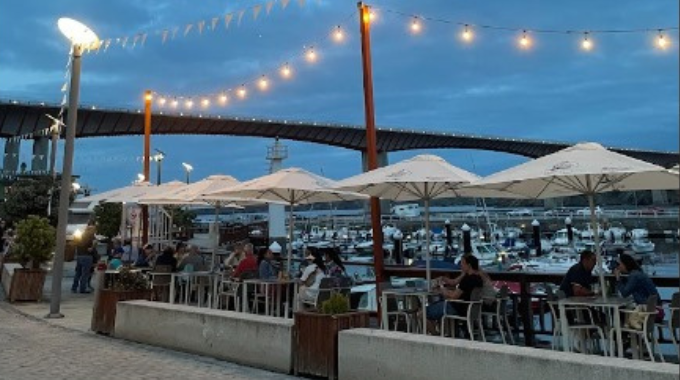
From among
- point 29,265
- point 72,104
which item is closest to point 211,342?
point 72,104

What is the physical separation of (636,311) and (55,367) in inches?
270

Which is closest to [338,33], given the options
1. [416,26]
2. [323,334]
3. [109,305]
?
[416,26]

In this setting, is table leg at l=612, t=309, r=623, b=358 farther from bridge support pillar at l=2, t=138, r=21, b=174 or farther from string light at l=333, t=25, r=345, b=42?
bridge support pillar at l=2, t=138, r=21, b=174

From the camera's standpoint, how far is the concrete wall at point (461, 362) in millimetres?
4723

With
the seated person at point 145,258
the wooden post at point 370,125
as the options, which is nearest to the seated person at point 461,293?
the wooden post at point 370,125

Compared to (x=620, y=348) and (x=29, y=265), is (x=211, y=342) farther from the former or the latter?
(x=29, y=265)

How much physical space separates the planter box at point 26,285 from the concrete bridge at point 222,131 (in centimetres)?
Result: 4126

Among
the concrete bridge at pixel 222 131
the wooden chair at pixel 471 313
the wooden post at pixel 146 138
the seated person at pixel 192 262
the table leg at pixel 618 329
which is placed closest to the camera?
the table leg at pixel 618 329

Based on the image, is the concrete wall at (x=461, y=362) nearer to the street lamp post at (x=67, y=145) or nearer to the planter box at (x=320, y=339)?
the planter box at (x=320, y=339)

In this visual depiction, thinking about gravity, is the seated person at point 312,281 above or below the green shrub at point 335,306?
above

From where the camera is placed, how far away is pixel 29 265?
607 inches

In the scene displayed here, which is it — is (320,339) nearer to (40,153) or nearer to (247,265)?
(247,265)

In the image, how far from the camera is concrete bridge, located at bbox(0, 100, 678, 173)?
60531mm

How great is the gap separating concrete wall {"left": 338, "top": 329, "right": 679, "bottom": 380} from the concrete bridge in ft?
171
